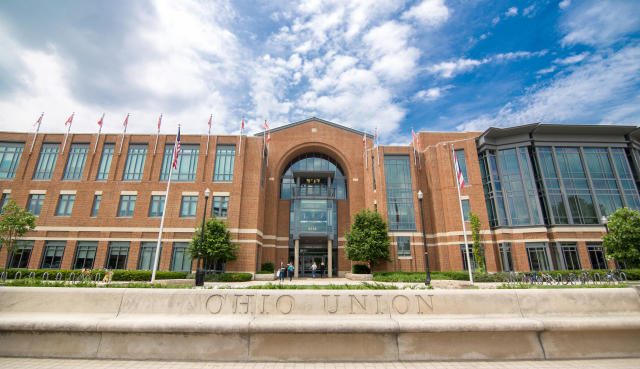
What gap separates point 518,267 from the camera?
1121 inches

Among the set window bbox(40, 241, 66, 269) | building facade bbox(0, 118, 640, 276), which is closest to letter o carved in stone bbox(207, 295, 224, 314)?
building facade bbox(0, 118, 640, 276)

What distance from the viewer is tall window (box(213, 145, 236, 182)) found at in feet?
104

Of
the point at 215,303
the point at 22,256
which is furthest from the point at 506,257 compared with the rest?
the point at 22,256

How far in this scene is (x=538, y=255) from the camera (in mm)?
28578

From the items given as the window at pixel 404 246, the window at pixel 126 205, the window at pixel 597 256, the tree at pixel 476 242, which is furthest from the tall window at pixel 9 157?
the window at pixel 597 256

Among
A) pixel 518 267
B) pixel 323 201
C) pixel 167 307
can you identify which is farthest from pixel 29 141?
pixel 518 267

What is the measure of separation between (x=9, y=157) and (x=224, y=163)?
23145mm

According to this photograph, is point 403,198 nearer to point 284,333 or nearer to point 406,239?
→ point 406,239

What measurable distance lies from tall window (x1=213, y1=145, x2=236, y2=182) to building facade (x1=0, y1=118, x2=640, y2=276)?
4.5 inches

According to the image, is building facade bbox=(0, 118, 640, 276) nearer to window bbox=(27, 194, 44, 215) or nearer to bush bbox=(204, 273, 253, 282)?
window bbox=(27, 194, 44, 215)

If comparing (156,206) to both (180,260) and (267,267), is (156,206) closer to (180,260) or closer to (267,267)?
(180,260)

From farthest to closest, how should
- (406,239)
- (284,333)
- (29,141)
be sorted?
(406,239) → (29,141) → (284,333)

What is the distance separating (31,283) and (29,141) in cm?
3492

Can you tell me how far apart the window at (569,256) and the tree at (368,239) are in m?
16.6
